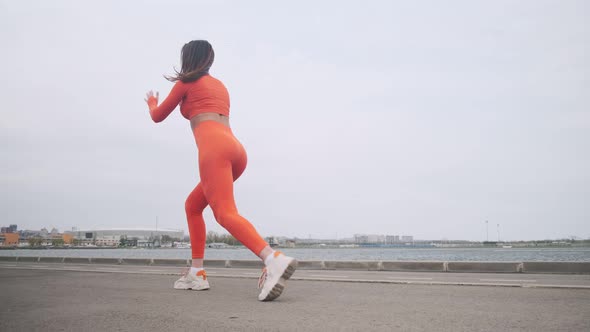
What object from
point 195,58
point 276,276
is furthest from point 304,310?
point 195,58

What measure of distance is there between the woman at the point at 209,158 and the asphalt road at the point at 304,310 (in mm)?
392

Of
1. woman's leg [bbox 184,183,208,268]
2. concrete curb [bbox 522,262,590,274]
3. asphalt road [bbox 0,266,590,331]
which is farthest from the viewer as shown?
concrete curb [bbox 522,262,590,274]

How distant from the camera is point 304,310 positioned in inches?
134

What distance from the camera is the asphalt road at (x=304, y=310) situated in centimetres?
271

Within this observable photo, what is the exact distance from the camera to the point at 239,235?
15.0 ft

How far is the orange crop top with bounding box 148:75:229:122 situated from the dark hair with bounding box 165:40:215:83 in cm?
11

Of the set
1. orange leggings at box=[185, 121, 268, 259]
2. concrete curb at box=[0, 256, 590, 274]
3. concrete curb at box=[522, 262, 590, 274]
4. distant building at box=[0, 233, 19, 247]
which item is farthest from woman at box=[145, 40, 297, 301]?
distant building at box=[0, 233, 19, 247]

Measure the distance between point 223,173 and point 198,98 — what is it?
106cm

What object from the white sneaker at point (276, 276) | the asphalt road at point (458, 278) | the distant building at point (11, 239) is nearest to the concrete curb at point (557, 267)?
the asphalt road at point (458, 278)

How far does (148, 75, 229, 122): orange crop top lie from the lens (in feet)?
17.1

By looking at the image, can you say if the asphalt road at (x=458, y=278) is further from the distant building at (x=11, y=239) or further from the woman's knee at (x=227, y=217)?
the distant building at (x=11, y=239)

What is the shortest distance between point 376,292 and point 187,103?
307cm

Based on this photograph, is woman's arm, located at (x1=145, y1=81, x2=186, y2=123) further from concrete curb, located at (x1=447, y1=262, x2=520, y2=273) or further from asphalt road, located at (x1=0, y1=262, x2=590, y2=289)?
concrete curb, located at (x1=447, y1=262, x2=520, y2=273)

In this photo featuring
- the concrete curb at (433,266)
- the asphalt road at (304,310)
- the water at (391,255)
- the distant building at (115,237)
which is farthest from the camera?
the distant building at (115,237)
